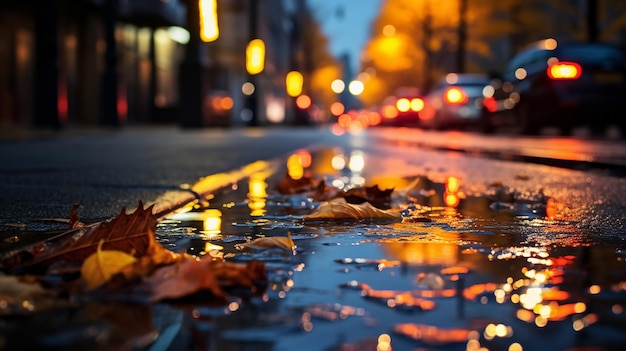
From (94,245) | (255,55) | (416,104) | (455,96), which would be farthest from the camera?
(416,104)

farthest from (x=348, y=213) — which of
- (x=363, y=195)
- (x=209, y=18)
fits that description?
(x=209, y=18)

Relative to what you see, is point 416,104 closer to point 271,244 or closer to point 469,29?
point 469,29

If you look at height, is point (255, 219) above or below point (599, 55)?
below

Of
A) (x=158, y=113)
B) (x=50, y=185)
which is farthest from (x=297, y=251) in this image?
(x=158, y=113)

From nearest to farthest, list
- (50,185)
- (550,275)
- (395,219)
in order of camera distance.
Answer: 1. (550,275)
2. (395,219)
3. (50,185)

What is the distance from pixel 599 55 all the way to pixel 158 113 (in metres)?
23.2

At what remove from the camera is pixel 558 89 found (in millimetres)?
15312

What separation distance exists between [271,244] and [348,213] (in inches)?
34.0

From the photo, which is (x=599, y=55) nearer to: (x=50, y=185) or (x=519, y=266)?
(x=50, y=185)

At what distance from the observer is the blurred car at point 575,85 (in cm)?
1518

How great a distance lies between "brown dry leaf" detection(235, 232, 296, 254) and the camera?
2.81 metres

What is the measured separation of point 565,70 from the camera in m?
15.3

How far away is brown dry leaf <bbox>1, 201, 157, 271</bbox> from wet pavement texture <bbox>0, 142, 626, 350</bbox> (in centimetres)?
27

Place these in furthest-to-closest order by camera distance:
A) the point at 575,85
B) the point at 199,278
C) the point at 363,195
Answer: the point at 575,85 < the point at 363,195 < the point at 199,278
